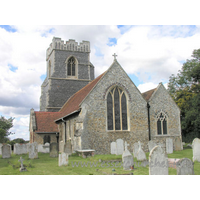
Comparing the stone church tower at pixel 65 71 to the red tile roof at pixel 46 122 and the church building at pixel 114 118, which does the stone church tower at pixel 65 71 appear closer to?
the red tile roof at pixel 46 122

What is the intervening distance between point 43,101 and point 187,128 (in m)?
19.7

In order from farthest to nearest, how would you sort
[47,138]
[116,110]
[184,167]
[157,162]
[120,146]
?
[47,138] < [116,110] < [120,146] < [157,162] < [184,167]

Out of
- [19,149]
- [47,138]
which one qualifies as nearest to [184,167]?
[19,149]

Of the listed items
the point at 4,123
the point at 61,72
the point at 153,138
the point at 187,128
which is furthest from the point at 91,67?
the point at 4,123

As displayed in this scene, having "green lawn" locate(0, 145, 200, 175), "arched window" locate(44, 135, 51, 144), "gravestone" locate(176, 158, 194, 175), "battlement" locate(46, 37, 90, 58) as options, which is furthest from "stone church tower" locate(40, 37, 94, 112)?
"gravestone" locate(176, 158, 194, 175)

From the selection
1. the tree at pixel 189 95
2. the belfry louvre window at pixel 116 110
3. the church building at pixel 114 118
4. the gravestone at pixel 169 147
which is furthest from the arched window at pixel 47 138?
the tree at pixel 189 95

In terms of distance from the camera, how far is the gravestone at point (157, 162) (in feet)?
25.8

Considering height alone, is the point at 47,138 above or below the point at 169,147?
above

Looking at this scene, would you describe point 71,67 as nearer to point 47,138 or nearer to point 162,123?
point 47,138

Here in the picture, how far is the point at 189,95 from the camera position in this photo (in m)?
30.6

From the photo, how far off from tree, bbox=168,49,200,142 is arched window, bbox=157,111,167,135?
26.4 ft

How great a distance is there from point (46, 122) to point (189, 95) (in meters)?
19.2

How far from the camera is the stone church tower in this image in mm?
28281

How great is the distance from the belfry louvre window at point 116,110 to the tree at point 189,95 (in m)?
11.7
